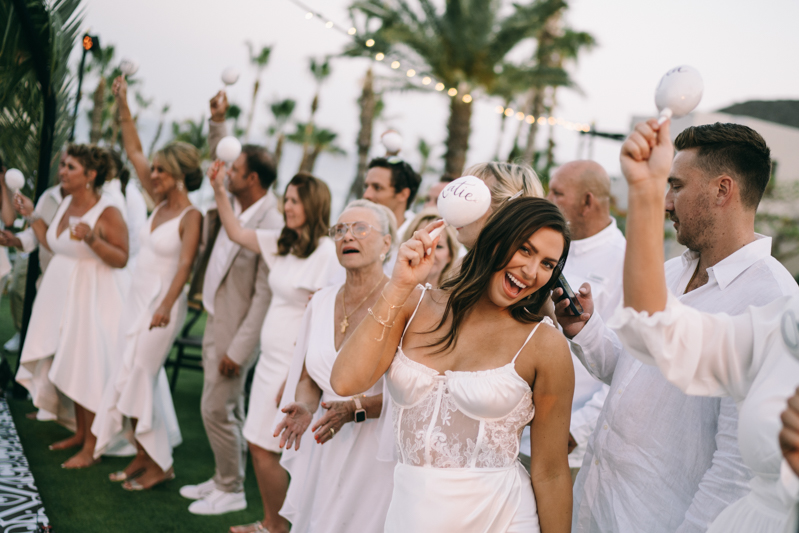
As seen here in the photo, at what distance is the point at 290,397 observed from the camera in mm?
3514

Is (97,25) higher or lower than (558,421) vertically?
higher

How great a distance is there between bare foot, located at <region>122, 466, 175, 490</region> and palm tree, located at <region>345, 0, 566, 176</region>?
1175cm

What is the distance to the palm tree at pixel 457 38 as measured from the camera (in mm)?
15609

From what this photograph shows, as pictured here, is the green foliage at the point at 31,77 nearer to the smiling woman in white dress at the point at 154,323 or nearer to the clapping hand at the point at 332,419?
the smiling woman in white dress at the point at 154,323

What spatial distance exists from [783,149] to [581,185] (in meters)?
31.5

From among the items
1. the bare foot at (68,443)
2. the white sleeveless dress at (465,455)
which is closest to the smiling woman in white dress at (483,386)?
the white sleeveless dress at (465,455)

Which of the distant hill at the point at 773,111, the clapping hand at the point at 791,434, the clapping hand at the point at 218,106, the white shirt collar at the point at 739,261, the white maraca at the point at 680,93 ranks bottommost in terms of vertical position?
the clapping hand at the point at 791,434

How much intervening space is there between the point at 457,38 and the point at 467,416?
14918mm

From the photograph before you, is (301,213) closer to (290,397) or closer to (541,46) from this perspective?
(290,397)

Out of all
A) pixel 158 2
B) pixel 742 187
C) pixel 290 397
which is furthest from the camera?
pixel 158 2

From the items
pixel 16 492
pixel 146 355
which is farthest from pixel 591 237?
pixel 16 492

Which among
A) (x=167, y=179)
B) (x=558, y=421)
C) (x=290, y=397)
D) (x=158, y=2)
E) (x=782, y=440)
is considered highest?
(x=158, y=2)

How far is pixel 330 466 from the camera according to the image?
3273 mm

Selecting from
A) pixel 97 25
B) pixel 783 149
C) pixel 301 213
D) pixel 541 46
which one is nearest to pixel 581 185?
pixel 301 213
